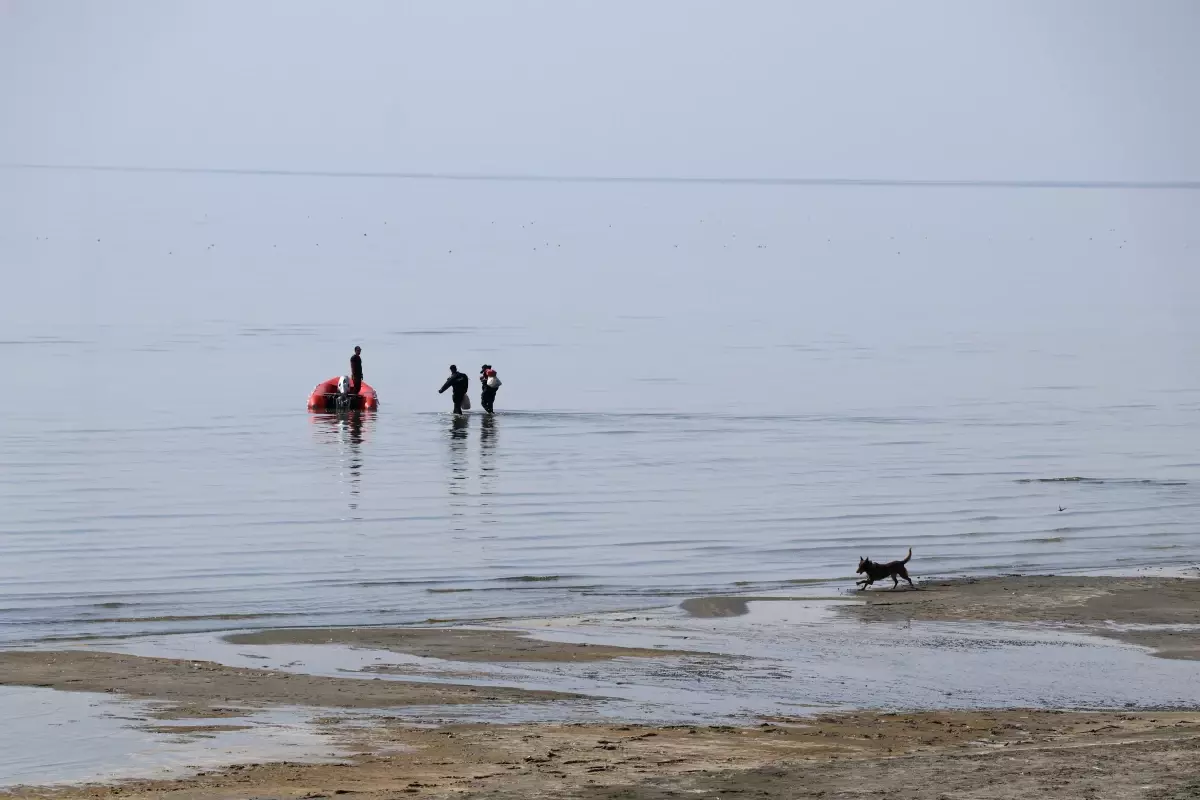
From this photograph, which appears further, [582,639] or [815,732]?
[582,639]

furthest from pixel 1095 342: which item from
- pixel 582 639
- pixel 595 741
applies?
pixel 595 741

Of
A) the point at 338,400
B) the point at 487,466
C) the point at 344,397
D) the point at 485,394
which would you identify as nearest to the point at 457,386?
the point at 485,394

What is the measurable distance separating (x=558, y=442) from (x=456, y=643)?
18.0m

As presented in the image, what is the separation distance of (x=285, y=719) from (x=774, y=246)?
11786 centimetres

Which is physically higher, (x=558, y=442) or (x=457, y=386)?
(x=457, y=386)

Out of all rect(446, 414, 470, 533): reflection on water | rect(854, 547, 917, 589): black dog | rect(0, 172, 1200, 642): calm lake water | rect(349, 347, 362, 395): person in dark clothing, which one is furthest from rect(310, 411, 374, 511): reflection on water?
rect(854, 547, 917, 589): black dog

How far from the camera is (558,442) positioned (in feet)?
116

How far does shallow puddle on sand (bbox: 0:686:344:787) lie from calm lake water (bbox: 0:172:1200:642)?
14.4 ft

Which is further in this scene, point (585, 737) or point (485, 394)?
point (485, 394)

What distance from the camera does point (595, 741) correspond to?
42.7ft

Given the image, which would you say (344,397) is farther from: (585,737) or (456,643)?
(585,737)

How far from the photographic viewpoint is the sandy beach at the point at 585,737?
11.5 metres

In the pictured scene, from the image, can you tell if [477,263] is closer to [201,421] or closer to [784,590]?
[201,421]

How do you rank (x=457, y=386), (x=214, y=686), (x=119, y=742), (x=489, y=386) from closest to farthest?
(x=119, y=742), (x=214, y=686), (x=489, y=386), (x=457, y=386)
